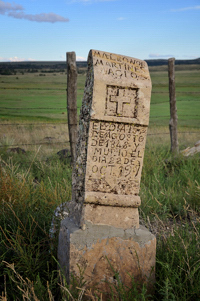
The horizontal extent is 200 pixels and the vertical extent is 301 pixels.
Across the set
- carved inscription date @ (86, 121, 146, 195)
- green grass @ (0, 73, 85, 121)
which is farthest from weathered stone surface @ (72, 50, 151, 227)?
green grass @ (0, 73, 85, 121)

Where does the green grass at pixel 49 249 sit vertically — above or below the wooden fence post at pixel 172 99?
below

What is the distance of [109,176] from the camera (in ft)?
8.10

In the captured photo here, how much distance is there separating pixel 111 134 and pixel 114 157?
0.18 m

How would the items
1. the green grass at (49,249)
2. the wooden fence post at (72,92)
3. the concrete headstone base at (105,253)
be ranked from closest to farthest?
the green grass at (49,249), the concrete headstone base at (105,253), the wooden fence post at (72,92)

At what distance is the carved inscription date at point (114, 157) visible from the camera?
2.39 meters

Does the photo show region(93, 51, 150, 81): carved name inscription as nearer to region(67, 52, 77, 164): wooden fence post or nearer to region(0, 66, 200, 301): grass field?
region(0, 66, 200, 301): grass field

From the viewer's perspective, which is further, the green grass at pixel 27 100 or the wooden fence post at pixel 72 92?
the green grass at pixel 27 100

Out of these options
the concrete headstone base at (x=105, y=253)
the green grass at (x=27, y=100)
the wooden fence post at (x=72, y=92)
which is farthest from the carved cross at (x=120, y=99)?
the green grass at (x=27, y=100)

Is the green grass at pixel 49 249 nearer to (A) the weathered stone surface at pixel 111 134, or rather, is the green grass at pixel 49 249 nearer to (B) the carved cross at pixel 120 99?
(A) the weathered stone surface at pixel 111 134

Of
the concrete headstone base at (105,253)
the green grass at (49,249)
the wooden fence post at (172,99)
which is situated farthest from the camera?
the wooden fence post at (172,99)

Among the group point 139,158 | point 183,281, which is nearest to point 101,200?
point 139,158

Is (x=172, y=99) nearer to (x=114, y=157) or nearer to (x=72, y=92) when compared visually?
(x=72, y=92)

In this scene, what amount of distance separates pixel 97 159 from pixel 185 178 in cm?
294

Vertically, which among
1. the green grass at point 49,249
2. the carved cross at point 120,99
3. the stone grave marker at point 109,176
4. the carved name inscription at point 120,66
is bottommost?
the green grass at point 49,249
